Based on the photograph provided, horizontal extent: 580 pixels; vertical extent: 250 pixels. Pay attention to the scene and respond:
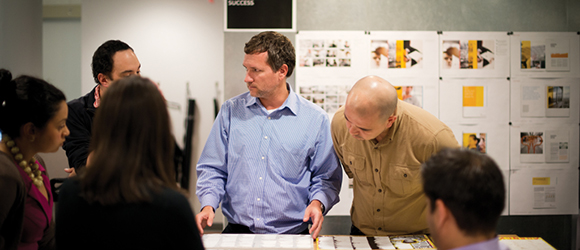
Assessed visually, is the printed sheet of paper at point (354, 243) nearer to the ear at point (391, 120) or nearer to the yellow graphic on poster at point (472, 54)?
the ear at point (391, 120)

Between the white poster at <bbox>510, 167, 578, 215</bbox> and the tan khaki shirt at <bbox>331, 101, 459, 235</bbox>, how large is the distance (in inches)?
72.1

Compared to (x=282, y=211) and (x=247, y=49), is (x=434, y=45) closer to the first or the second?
(x=247, y=49)

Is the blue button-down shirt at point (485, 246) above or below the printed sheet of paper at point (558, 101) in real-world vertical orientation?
below

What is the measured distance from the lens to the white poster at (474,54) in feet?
10.5

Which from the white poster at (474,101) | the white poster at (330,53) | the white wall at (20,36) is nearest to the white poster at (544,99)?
the white poster at (474,101)

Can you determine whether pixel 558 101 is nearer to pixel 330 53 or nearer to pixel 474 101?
pixel 474 101

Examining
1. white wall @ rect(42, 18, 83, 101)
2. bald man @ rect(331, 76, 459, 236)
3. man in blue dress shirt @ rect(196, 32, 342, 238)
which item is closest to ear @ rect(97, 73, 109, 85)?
man in blue dress shirt @ rect(196, 32, 342, 238)

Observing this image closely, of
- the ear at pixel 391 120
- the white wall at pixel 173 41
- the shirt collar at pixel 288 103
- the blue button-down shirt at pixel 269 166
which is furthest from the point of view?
the white wall at pixel 173 41

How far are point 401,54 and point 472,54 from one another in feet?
1.95

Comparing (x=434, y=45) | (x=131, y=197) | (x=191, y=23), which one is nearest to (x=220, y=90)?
(x=191, y=23)

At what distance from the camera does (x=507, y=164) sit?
10.8 ft

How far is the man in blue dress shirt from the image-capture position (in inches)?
80.0

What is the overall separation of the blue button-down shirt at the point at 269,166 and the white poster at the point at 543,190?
204 cm

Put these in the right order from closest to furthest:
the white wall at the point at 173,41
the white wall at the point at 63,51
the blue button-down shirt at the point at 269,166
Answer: the blue button-down shirt at the point at 269,166
the white wall at the point at 173,41
the white wall at the point at 63,51
